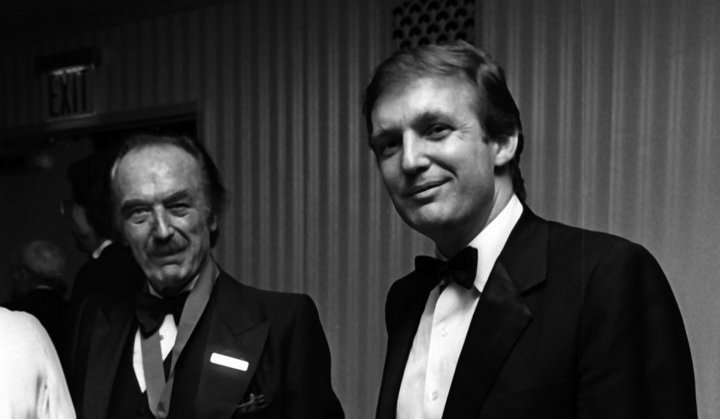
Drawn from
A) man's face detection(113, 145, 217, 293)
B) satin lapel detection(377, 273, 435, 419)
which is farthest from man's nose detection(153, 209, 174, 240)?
satin lapel detection(377, 273, 435, 419)

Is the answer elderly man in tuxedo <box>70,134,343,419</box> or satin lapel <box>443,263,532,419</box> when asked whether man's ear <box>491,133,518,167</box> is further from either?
elderly man in tuxedo <box>70,134,343,419</box>

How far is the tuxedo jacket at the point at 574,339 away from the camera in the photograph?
1388 mm

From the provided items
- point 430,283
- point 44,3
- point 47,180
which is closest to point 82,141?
point 47,180

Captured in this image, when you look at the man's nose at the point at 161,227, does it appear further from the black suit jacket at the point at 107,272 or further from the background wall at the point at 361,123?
the background wall at the point at 361,123

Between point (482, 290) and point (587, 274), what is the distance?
0.22m

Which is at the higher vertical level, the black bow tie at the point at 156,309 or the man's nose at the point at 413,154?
the man's nose at the point at 413,154

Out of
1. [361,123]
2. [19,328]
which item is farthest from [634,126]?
[19,328]

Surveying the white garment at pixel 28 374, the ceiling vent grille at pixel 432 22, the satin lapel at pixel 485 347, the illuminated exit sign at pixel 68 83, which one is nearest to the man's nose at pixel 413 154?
the satin lapel at pixel 485 347

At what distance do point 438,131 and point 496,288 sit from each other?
303 mm

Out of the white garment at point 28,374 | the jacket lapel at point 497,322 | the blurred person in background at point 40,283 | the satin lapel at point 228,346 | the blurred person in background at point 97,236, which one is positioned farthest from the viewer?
the blurred person in background at point 40,283

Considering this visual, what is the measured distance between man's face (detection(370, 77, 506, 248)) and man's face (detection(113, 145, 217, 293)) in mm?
669

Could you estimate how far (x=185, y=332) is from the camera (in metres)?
2.04

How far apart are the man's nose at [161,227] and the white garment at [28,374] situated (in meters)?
0.81

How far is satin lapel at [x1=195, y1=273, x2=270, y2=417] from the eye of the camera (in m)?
1.98
